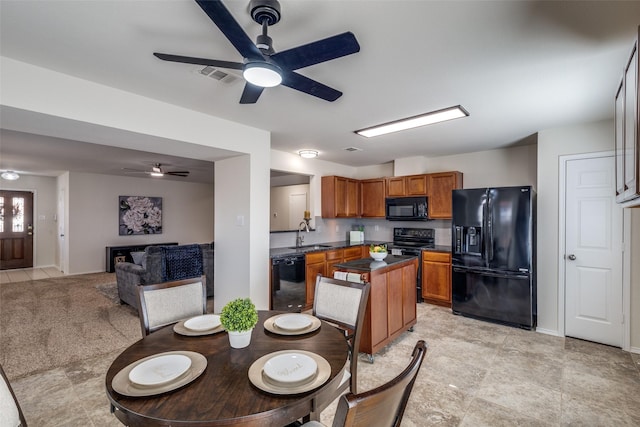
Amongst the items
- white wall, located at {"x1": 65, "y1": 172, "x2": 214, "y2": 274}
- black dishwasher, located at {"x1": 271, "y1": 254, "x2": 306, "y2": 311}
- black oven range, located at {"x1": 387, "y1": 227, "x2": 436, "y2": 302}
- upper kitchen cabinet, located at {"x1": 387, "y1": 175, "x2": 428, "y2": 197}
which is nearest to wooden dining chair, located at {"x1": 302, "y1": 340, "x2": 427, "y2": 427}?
black dishwasher, located at {"x1": 271, "y1": 254, "x2": 306, "y2": 311}

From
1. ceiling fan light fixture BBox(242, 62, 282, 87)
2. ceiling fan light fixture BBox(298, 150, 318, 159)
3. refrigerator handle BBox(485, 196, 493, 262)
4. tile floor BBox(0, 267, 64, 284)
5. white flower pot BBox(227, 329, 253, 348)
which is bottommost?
tile floor BBox(0, 267, 64, 284)

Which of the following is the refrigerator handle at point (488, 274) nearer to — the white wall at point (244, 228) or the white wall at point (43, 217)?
the white wall at point (244, 228)

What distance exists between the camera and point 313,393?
1.10 metres

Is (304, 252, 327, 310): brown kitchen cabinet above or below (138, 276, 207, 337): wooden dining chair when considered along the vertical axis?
below

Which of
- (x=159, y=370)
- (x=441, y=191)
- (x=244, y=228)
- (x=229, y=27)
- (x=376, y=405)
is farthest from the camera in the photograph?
(x=441, y=191)

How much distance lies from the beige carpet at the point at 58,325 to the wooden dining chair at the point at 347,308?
8.06ft

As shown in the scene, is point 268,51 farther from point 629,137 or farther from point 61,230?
point 61,230

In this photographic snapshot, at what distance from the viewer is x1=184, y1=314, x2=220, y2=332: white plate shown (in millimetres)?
1694

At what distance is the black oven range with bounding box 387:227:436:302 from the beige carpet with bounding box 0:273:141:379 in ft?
13.0

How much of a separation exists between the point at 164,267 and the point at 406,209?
3.92 m

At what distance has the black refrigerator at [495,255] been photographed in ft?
11.9

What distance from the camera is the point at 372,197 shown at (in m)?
5.78

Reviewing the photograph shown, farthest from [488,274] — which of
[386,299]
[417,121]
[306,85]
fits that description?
[306,85]

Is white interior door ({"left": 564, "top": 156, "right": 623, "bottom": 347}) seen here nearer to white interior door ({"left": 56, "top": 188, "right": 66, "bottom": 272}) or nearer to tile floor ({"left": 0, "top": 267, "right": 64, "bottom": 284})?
tile floor ({"left": 0, "top": 267, "right": 64, "bottom": 284})
